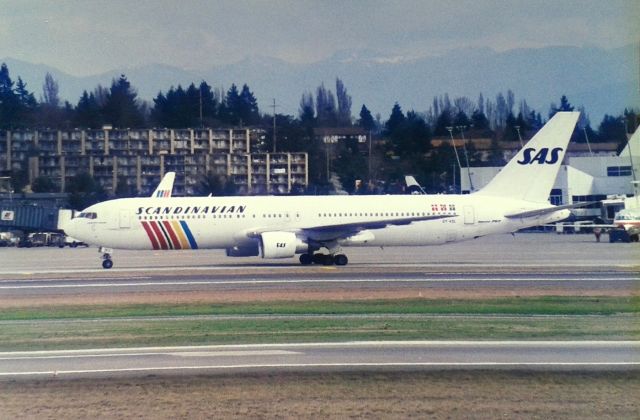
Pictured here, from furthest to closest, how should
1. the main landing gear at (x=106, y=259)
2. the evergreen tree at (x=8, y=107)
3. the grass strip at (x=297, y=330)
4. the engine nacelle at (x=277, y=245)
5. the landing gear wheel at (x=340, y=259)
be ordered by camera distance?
1. the evergreen tree at (x=8, y=107)
2. the main landing gear at (x=106, y=259)
3. the landing gear wheel at (x=340, y=259)
4. the engine nacelle at (x=277, y=245)
5. the grass strip at (x=297, y=330)

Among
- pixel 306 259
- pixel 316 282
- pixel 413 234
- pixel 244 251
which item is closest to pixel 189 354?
pixel 316 282

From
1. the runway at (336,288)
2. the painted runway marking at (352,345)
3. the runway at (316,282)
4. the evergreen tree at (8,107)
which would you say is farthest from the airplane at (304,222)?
the evergreen tree at (8,107)

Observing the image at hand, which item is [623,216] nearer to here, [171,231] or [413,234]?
[413,234]

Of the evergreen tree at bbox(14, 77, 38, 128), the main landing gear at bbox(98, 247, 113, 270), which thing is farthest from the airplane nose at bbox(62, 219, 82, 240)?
the evergreen tree at bbox(14, 77, 38, 128)

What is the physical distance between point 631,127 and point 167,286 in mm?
55210

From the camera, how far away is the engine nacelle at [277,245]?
121 feet

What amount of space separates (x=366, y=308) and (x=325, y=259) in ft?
50.0

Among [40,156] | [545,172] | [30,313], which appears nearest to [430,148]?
[40,156]

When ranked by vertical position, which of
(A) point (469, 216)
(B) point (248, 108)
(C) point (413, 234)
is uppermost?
(B) point (248, 108)

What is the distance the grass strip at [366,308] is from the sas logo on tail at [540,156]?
16.9 m

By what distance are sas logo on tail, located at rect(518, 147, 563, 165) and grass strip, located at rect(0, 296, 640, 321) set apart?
16935mm

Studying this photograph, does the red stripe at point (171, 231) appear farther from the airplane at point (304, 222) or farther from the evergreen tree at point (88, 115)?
the evergreen tree at point (88, 115)

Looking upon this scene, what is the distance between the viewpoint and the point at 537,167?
4112cm

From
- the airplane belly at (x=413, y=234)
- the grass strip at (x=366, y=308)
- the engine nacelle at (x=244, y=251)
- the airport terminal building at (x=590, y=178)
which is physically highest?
the airport terminal building at (x=590, y=178)
